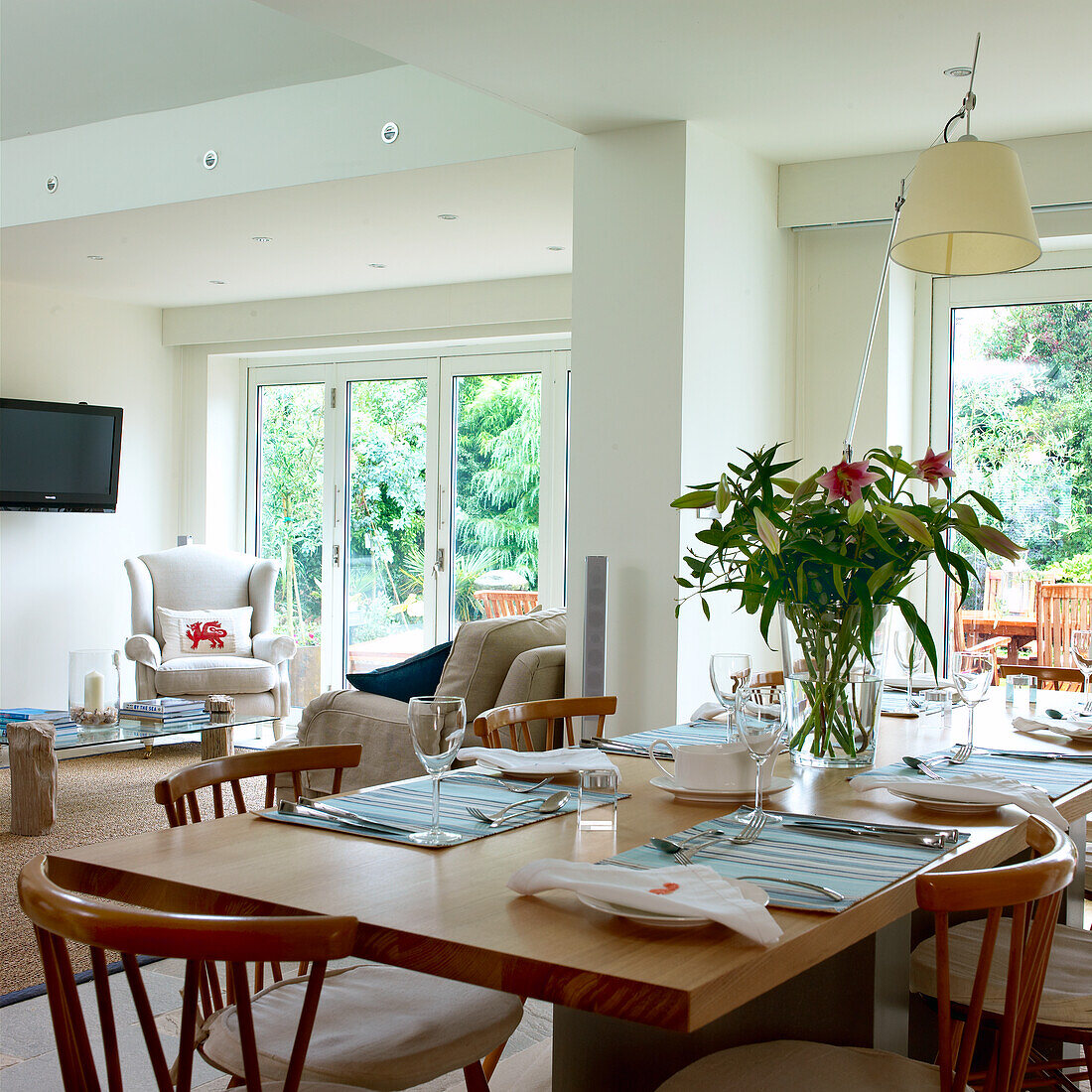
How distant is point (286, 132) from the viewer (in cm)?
521

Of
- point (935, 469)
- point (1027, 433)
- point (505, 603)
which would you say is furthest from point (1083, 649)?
point (505, 603)

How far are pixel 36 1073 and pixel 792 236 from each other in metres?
4.13

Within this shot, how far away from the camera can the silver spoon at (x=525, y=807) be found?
173cm

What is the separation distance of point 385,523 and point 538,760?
Result: 233 inches

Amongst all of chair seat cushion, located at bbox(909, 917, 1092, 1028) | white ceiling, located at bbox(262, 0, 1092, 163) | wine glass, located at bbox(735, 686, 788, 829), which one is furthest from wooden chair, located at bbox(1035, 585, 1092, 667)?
wine glass, located at bbox(735, 686, 788, 829)

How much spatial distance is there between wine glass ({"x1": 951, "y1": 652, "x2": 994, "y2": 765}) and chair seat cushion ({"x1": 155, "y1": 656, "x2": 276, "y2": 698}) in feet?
16.3

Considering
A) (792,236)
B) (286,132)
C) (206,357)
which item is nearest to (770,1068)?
(792,236)

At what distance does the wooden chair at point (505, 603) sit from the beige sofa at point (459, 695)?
2.73 meters

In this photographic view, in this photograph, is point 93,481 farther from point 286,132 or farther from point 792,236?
point 792,236

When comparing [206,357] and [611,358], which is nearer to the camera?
[611,358]

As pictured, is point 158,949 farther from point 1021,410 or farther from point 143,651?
point 143,651

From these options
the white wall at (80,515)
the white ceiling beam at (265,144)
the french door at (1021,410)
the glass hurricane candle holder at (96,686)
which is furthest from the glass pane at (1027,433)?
the white wall at (80,515)

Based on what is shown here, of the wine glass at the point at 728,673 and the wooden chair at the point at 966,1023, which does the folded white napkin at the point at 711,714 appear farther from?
the wooden chair at the point at 966,1023

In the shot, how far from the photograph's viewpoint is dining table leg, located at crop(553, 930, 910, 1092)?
5.72 ft
